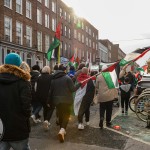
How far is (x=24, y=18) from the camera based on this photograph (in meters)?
27.8

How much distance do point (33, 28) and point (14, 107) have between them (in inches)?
1068

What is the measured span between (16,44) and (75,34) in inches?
931

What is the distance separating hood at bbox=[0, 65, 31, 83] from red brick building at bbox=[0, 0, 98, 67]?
20058 millimetres

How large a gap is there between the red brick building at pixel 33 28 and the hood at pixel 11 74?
20058 mm

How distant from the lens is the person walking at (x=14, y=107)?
136 inches

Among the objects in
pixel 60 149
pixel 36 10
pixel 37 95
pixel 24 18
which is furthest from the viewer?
pixel 36 10

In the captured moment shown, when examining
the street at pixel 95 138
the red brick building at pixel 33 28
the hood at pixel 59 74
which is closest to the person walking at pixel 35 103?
the street at pixel 95 138

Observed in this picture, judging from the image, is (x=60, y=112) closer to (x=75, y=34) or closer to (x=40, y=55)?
(x=40, y=55)

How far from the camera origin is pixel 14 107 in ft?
11.5

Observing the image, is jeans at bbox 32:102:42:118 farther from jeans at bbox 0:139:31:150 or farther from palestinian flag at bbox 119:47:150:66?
jeans at bbox 0:139:31:150

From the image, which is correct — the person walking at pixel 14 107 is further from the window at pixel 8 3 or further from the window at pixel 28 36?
the window at pixel 28 36

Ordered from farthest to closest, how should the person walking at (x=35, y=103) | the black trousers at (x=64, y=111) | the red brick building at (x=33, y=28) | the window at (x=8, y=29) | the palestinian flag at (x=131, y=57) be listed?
the red brick building at (x=33, y=28) → the window at (x=8, y=29) → the person walking at (x=35, y=103) → the palestinian flag at (x=131, y=57) → the black trousers at (x=64, y=111)

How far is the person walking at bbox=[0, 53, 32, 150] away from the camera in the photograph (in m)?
3.45

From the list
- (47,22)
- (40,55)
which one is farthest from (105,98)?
(47,22)
